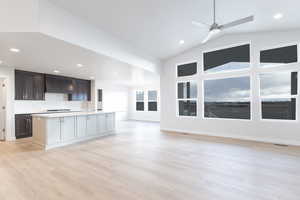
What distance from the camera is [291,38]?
4445 millimetres

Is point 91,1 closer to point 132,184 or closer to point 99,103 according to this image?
point 132,184

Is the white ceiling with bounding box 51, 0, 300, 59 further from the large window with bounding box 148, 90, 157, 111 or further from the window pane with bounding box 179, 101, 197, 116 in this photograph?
the large window with bounding box 148, 90, 157, 111

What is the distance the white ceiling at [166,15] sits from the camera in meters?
3.19

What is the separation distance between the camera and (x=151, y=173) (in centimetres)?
271

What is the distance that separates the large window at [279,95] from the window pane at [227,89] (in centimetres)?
47

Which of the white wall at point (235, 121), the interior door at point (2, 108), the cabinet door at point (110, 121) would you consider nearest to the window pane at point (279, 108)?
the white wall at point (235, 121)

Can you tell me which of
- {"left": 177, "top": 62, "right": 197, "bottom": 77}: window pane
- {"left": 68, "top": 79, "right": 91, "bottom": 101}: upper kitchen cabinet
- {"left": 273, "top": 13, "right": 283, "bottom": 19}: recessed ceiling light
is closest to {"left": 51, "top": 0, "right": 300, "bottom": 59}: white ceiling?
{"left": 273, "top": 13, "right": 283, "bottom": 19}: recessed ceiling light

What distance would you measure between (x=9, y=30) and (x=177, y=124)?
5667 millimetres

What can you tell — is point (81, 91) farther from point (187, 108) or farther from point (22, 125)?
point (187, 108)

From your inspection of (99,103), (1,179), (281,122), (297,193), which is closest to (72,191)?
(1,179)

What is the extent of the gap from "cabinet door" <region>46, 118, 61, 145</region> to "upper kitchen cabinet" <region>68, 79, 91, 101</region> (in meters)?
3.07

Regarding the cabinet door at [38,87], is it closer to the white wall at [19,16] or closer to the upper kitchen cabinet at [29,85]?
the upper kitchen cabinet at [29,85]

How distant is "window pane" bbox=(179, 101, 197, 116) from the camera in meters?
6.26

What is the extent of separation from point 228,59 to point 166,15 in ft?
9.73
